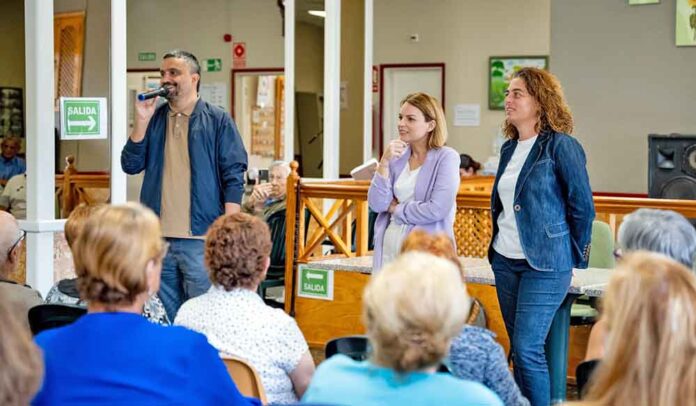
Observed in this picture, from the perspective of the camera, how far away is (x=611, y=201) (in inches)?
229

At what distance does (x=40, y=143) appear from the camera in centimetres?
589

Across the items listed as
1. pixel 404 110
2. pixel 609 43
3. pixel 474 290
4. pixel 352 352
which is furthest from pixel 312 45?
pixel 352 352

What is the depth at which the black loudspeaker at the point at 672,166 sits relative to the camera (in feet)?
30.9

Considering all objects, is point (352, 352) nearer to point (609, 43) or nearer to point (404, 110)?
point (404, 110)

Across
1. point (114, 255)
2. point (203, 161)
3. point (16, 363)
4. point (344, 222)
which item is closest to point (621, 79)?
point (344, 222)

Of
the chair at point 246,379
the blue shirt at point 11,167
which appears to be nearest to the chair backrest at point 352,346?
the chair at point 246,379

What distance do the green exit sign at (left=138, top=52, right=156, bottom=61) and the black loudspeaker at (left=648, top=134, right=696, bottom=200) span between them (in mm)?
6227

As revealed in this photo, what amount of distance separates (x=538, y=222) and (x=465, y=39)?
854 cm

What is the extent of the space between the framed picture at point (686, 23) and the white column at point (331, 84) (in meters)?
3.06

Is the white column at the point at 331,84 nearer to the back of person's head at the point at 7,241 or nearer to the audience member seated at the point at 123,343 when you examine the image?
the back of person's head at the point at 7,241

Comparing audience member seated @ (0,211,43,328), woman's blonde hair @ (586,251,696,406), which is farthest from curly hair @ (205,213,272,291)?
woman's blonde hair @ (586,251,696,406)

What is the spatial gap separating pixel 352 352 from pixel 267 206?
15.5 ft

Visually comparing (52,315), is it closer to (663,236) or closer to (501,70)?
(663,236)

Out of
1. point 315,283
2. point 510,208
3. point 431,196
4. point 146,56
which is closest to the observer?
point 510,208
